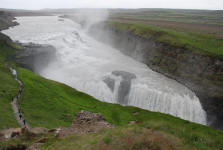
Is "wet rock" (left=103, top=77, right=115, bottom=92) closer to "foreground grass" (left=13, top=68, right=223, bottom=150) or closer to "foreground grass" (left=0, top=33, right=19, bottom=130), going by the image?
"foreground grass" (left=13, top=68, right=223, bottom=150)

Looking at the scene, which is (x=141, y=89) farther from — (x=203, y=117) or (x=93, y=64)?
(x=93, y=64)

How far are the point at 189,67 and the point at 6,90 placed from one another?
48.1m

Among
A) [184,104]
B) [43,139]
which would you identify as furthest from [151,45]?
[43,139]

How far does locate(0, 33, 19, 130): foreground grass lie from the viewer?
2308 cm

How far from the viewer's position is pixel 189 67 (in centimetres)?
5350

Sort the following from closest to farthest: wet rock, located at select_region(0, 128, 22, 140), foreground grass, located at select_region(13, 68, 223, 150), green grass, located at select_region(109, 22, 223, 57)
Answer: foreground grass, located at select_region(13, 68, 223, 150) < wet rock, located at select_region(0, 128, 22, 140) < green grass, located at select_region(109, 22, 223, 57)

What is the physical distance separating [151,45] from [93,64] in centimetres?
2368

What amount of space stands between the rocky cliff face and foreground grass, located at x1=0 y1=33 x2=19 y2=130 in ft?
135

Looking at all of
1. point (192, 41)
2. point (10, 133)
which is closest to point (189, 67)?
point (192, 41)

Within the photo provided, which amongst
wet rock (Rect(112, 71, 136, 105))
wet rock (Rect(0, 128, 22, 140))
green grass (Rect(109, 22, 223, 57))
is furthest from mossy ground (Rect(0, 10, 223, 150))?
green grass (Rect(109, 22, 223, 57))

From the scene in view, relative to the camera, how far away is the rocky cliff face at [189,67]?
43000 millimetres

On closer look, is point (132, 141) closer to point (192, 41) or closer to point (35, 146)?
point (35, 146)

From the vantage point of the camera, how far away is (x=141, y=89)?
47.5 meters

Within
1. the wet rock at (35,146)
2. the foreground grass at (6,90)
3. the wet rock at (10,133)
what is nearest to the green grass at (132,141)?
the wet rock at (35,146)
